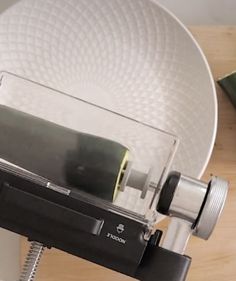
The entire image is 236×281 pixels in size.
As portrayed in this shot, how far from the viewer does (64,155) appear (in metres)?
0.54

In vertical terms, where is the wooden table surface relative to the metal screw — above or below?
above

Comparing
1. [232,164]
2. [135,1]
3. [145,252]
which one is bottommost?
[145,252]

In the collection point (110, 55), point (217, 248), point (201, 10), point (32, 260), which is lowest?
point (32, 260)

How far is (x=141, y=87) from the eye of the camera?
815 mm

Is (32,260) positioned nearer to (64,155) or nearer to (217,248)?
(64,155)

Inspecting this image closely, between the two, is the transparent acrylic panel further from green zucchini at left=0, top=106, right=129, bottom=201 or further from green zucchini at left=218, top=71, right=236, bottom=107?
green zucchini at left=218, top=71, right=236, bottom=107

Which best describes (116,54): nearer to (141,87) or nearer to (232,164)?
(141,87)

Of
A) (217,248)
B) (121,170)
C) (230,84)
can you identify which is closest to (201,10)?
(230,84)

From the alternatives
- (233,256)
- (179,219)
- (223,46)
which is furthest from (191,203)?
(223,46)

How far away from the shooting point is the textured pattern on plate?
31.2 inches

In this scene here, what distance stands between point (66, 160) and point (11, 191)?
2.3 inches

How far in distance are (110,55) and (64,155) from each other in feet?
1.02

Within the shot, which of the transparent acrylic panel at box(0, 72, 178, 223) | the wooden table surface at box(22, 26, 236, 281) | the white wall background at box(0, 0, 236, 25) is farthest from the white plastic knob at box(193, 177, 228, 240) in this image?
the white wall background at box(0, 0, 236, 25)

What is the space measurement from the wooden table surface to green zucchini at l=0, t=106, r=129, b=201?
0.23m
